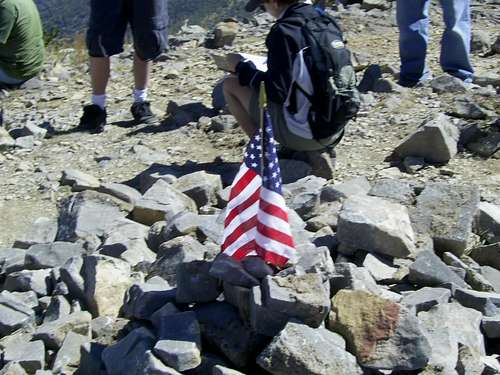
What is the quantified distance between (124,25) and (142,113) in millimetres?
727

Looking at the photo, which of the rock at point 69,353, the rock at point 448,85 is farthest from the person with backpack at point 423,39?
the rock at point 69,353

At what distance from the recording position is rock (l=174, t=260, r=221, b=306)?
156 inches

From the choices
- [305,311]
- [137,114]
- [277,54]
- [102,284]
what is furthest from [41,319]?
[137,114]

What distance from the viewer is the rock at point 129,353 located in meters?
3.67

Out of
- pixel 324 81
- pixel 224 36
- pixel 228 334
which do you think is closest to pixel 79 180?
pixel 324 81

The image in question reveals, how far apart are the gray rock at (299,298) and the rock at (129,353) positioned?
528mm

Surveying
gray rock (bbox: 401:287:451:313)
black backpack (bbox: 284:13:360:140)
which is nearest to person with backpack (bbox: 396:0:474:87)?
black backpack (bbox: 284:13:360:140)

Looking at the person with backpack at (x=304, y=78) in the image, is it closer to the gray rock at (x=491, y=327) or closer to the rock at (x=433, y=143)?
the rock at (x=433, y=143)

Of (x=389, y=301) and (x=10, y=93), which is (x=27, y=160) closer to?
(x=10, y=93)

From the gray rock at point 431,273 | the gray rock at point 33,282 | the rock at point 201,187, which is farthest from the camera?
the rock at point 201,187

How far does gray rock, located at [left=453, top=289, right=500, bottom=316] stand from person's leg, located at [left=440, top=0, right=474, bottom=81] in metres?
3.48

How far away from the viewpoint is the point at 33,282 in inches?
191

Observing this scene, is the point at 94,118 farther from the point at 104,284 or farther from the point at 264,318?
the point at 264,318

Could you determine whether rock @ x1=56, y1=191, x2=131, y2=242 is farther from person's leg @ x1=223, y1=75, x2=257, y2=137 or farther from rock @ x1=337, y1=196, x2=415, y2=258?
rock @ x1=337, y1=196, x2=415, y2=258
